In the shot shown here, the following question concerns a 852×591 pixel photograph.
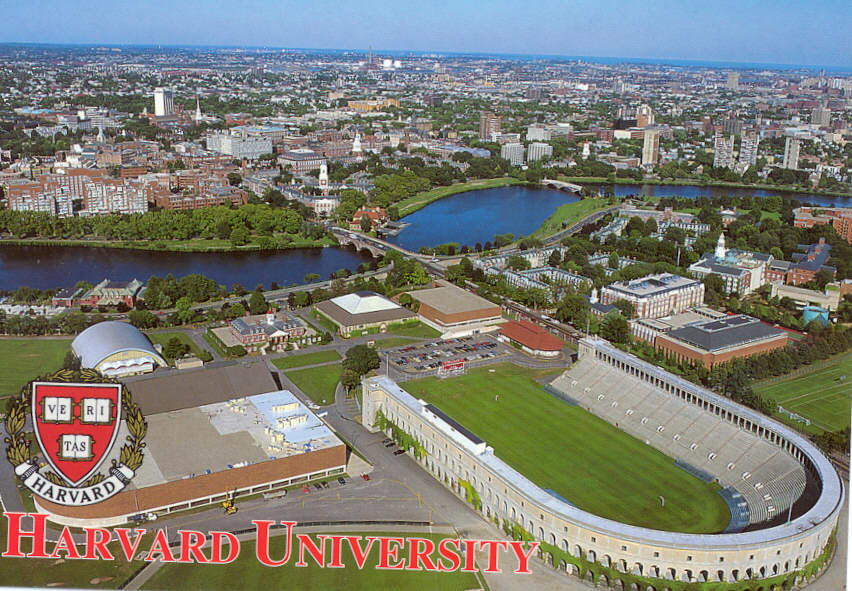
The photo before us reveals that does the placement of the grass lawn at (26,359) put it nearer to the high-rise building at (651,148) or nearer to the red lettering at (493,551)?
the red lettering at (493,551)

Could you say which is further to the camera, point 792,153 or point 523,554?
point 792,153

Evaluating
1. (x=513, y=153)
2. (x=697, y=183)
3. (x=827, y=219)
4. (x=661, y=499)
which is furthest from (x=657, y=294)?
(x=513, y=153)

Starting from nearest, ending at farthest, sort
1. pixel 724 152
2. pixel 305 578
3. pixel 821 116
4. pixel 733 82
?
pixel 305 578 → pixel 821 116 → pixel 733 82 → pixel 724 152

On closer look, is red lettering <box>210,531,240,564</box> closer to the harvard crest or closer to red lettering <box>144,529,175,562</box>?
red lettering <box>144,529,175,562</box>

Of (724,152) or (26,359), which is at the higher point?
(724,152)

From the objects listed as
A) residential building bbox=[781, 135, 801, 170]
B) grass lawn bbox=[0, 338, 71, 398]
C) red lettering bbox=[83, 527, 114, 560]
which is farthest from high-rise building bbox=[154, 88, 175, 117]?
red lettering bbox=[83, 527, 114, 560]

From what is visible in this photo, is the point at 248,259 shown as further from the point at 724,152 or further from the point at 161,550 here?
the point at 724,152
